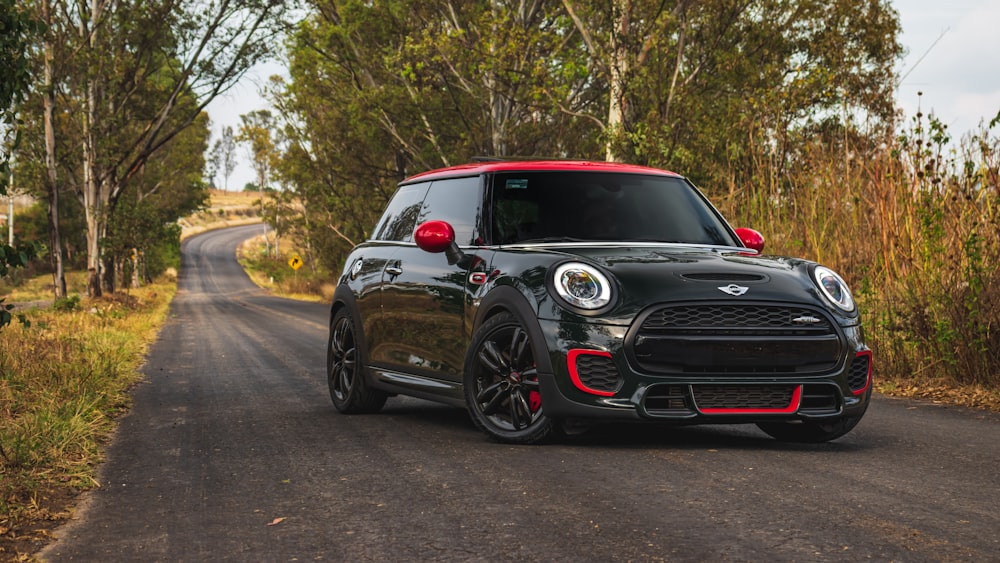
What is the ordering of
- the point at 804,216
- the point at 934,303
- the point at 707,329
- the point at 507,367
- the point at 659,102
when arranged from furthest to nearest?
the point at 659,102 < the point at 804,216 < the point at 934,303 < the point at 507,367 < the point at 707,329

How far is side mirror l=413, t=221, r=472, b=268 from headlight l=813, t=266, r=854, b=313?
2.08 metres

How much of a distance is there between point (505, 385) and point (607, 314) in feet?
2.84

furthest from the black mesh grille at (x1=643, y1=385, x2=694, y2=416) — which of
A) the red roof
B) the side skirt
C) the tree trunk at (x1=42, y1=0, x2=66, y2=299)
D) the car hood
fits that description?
the tree trunk at (x1=42, y1=0, x2=66, y2=299)

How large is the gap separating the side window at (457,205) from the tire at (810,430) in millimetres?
2192

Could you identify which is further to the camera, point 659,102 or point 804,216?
point 659,102

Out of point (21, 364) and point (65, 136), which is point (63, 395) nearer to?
point (21, 364)

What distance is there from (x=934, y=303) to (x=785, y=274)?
470 cm

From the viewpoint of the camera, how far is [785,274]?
6680 mm

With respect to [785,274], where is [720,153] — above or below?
above

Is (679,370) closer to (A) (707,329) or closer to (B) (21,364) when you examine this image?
(A) (707,329)

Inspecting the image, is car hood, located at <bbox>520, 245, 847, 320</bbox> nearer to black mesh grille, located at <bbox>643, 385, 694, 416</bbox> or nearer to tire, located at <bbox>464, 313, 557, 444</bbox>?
black mesh grille, located at <bbox>643, 385, 694, 416</bbox>

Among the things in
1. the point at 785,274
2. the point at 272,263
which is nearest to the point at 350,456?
the point at 785,274

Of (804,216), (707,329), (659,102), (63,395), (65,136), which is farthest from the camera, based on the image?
(65,136)

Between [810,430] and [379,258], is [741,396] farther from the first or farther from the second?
[379,258]
